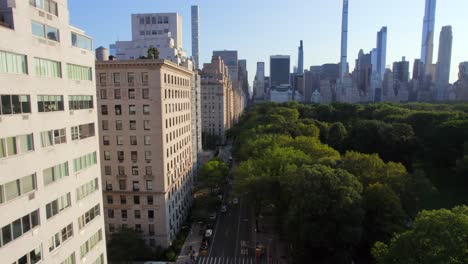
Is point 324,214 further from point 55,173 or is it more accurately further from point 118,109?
point 118,109

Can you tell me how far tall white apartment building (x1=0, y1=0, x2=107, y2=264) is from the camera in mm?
18641

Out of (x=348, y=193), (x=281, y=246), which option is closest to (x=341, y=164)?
(x=348, y=193)

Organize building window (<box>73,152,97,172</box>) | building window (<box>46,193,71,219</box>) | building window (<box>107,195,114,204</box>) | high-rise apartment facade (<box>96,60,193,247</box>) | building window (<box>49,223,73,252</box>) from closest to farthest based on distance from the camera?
1. building window (<box>46,193,71,219</box>)
2. building window (<box>49,223,73,252</box>)
3. building window (<box>73,152,97,172</box>)
4. high-rise apartment facade (<box>96,60,193,247</box>)
5. building window (<box>107,195,114,204</box>)

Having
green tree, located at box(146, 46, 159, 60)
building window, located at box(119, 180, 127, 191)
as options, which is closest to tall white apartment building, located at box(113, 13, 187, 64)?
green tree, located at box(146, 46, 159, 60)

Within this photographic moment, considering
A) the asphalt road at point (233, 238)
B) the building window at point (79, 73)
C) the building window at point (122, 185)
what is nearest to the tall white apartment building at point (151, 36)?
the building window at point (122, 185)

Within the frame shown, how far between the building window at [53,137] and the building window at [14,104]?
7.52 ft

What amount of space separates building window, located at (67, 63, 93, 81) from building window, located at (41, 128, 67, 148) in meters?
4.23

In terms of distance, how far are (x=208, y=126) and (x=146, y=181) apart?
317 ft

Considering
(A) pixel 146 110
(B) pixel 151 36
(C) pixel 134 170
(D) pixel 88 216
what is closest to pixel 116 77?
(A) pixel 146 110

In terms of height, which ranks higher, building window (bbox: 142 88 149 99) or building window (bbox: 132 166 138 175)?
building window (bbox: 142 88 149 99)

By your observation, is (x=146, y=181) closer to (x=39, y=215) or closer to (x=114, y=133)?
(x=114, y=133)

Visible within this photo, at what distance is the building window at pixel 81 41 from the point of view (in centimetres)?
2530

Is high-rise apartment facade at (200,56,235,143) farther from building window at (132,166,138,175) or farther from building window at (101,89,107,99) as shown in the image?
building window at (101,89,107,99)

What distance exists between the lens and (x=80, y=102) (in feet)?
86.0
